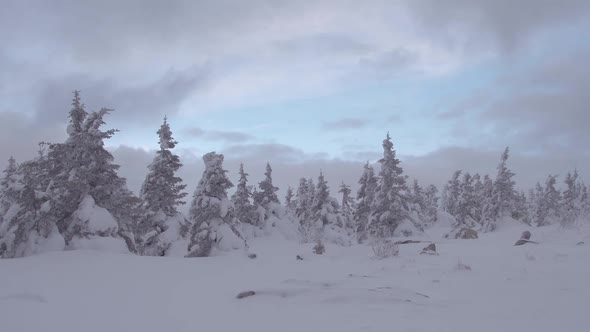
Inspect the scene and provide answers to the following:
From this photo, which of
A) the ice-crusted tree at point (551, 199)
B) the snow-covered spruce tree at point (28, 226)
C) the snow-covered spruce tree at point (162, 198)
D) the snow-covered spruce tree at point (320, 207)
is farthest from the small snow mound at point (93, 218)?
the ice-crusted tree at point (551, 199)

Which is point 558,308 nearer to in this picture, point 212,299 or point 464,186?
point 212,299

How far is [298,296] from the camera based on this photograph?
7.84 metres

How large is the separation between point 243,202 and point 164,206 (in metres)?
18.5

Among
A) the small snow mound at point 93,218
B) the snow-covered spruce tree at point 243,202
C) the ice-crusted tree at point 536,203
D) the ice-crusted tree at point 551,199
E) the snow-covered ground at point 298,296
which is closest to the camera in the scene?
the snow-covered ground at point 298,296

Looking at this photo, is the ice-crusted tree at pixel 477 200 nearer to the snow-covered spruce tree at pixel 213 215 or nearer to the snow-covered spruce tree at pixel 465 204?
the snow-covered spruce tree at pixel 465 204

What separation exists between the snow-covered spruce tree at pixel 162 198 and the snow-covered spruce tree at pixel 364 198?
21.1m

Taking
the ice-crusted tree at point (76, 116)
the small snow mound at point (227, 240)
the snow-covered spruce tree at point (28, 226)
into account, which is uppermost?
the ice-crusted tree at point (76, 116)

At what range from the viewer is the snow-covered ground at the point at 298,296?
5.88 meters

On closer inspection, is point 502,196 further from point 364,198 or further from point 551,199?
point 551,199

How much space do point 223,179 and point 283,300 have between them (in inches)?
577

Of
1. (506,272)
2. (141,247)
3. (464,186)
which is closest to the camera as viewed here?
(506,272)

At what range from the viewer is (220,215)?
21.3 metres

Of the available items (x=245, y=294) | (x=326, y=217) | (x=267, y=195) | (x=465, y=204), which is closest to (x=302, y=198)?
(x=267, y=195)

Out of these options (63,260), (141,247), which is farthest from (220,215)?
(63,260)
